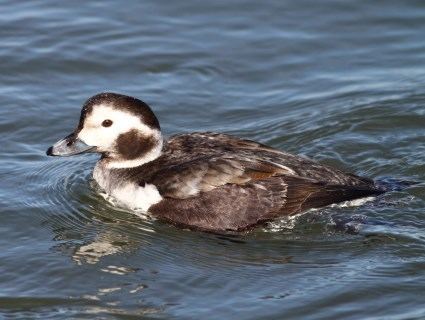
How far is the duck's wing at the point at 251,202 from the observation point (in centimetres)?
1105

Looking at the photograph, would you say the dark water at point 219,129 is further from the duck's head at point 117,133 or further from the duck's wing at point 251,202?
the duck's head at point 117,133

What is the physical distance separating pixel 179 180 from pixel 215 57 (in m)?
4.80

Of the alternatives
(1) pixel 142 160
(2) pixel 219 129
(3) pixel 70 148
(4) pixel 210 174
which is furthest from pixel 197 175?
(2) pixel 219 129

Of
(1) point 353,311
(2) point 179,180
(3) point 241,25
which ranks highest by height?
(3) point 241,25

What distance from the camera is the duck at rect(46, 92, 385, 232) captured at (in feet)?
36.3

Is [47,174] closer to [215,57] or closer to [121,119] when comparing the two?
[121,119]

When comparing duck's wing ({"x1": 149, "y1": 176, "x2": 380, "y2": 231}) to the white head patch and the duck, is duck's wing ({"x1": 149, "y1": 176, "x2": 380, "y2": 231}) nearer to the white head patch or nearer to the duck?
the duck

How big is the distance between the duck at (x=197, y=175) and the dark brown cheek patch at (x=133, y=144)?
0.01 metres

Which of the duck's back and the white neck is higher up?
the white neck

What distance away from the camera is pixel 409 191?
38.4ft

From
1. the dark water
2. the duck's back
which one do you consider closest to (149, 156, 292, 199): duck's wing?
the duck's back

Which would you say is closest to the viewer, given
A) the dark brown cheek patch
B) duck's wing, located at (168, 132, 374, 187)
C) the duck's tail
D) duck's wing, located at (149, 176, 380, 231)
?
duck's wing, located at (149, 176, 380, 231)

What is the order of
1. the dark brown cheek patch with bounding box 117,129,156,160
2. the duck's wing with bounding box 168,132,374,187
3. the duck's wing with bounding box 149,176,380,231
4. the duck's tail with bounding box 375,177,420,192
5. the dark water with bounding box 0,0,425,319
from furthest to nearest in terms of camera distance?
Answer: the dark brown cheek patch with bounding box 117,129,156,160 < the duck's tail with bounding box 375,177,420,192 < the duck's wing with bounding box 168,132,374,187 < the duck's wing with bounding box 149,176,380,231 < the dark water with bounding box 0,0,425,319

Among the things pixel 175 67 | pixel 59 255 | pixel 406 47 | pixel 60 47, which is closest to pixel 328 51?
pixel 406 47
